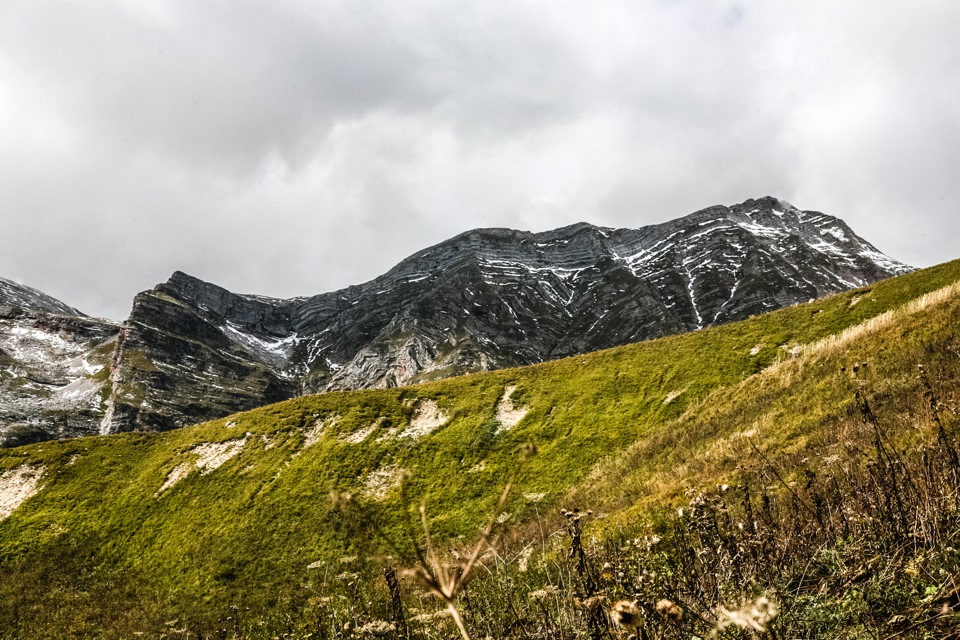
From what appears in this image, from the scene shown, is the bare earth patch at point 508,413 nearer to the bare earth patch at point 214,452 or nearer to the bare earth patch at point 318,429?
the bare earth patch at point 318,429

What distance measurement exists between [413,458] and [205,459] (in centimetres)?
1817


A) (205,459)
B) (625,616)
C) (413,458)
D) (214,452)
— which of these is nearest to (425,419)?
(413,458)

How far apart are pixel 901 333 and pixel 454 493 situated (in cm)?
2543

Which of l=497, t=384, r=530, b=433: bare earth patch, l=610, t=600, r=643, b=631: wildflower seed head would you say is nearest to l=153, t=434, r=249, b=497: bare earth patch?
l=497, t=384, r=530, b=433: bare earth patch

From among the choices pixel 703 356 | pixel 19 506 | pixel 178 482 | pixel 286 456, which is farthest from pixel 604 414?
pixel 19 506

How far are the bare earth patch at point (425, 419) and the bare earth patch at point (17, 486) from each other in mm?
29681

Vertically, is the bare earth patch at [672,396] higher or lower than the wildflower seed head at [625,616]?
higher

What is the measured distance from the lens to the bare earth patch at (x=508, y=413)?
129 ft

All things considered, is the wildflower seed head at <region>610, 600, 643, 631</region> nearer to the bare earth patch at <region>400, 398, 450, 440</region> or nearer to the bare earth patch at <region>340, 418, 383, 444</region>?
the bare earth patch at <region>400, 398, 450, 440</region>

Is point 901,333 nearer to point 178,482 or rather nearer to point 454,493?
point 454,493

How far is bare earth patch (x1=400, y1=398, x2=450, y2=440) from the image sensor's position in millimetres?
41469

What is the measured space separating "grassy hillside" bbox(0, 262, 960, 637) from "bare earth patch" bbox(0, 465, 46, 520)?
332mm

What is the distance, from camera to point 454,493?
33.9m

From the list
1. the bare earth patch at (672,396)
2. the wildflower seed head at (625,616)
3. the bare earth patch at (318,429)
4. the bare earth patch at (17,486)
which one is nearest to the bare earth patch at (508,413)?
the bare earth patch at (672,396)
